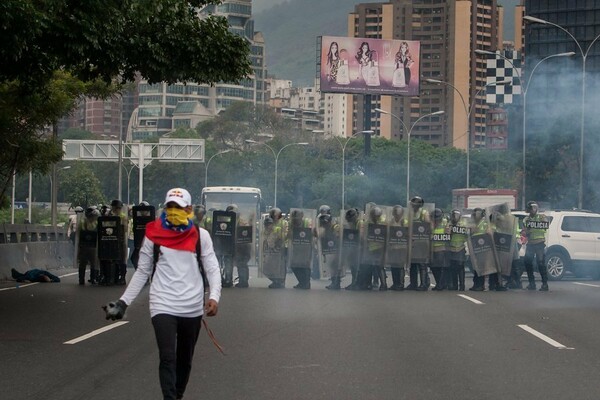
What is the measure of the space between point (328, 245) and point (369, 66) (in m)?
40.4

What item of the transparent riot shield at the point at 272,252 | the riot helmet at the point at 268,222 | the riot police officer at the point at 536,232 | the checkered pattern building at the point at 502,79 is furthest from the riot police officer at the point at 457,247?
the checkered pattern building at the point at 502,79

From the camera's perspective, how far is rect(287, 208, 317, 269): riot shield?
2675 cm

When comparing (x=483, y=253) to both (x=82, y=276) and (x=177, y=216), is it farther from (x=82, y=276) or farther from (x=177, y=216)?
(x=177, y=216)

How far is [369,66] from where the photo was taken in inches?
2628

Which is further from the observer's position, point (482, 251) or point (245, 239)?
point (245, 239)

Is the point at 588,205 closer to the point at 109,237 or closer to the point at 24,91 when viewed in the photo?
the point at 109,237

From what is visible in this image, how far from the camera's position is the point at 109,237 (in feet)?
87.2

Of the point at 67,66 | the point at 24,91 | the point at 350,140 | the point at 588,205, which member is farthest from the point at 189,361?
the point at 350,140

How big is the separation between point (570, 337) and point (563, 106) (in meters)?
30.7

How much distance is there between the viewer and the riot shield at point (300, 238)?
26.8 m

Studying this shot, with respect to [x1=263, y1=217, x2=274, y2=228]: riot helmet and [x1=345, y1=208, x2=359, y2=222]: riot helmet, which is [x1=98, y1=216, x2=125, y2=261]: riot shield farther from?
[x1=345, y1=208, x2=359, y2=222]: riot helmet

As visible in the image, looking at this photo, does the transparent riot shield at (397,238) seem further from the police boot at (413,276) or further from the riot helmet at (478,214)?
the riot helmet at (478,214)

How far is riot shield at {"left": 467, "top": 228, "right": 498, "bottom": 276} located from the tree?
7321mm

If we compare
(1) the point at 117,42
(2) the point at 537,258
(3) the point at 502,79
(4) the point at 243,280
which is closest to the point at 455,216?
(2) the point at 537,258
